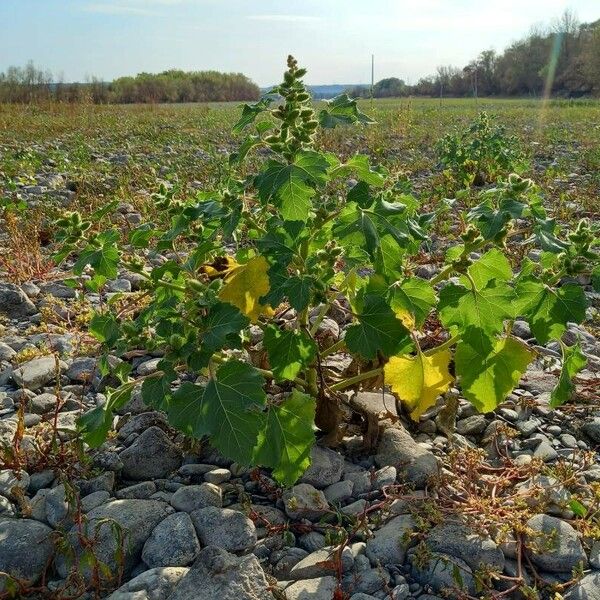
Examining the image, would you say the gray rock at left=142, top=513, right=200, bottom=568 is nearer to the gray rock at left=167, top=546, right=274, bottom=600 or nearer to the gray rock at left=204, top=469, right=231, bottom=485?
the gray rock at left=167, top=546, right=274, bottom=600

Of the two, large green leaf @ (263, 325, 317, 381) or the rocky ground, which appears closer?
the rocky ground

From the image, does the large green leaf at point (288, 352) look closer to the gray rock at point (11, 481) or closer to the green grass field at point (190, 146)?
the gray rock at point (11, 481)

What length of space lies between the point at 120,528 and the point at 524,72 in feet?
209

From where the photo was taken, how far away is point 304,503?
219 cm

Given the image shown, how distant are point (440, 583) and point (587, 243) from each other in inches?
45.2

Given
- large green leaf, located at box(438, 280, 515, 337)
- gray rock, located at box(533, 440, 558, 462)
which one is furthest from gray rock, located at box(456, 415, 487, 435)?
large green leaf, located at box(438, 280, 515, 337)

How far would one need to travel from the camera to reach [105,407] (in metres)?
2.16

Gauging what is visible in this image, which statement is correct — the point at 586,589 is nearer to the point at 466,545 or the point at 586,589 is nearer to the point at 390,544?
the point at 466,545

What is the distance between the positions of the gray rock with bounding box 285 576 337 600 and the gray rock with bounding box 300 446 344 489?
44 cm

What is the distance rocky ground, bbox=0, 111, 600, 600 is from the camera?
6.21 ft

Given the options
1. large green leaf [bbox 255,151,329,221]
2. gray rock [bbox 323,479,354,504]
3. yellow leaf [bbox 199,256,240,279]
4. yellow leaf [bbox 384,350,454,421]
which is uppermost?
large green leaf [bbox 255,151,329,221]

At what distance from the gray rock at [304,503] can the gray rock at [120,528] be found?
0.40 meters

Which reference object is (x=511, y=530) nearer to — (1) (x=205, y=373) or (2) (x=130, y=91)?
(1) (x=205, y=373)

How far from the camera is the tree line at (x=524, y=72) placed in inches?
2181
